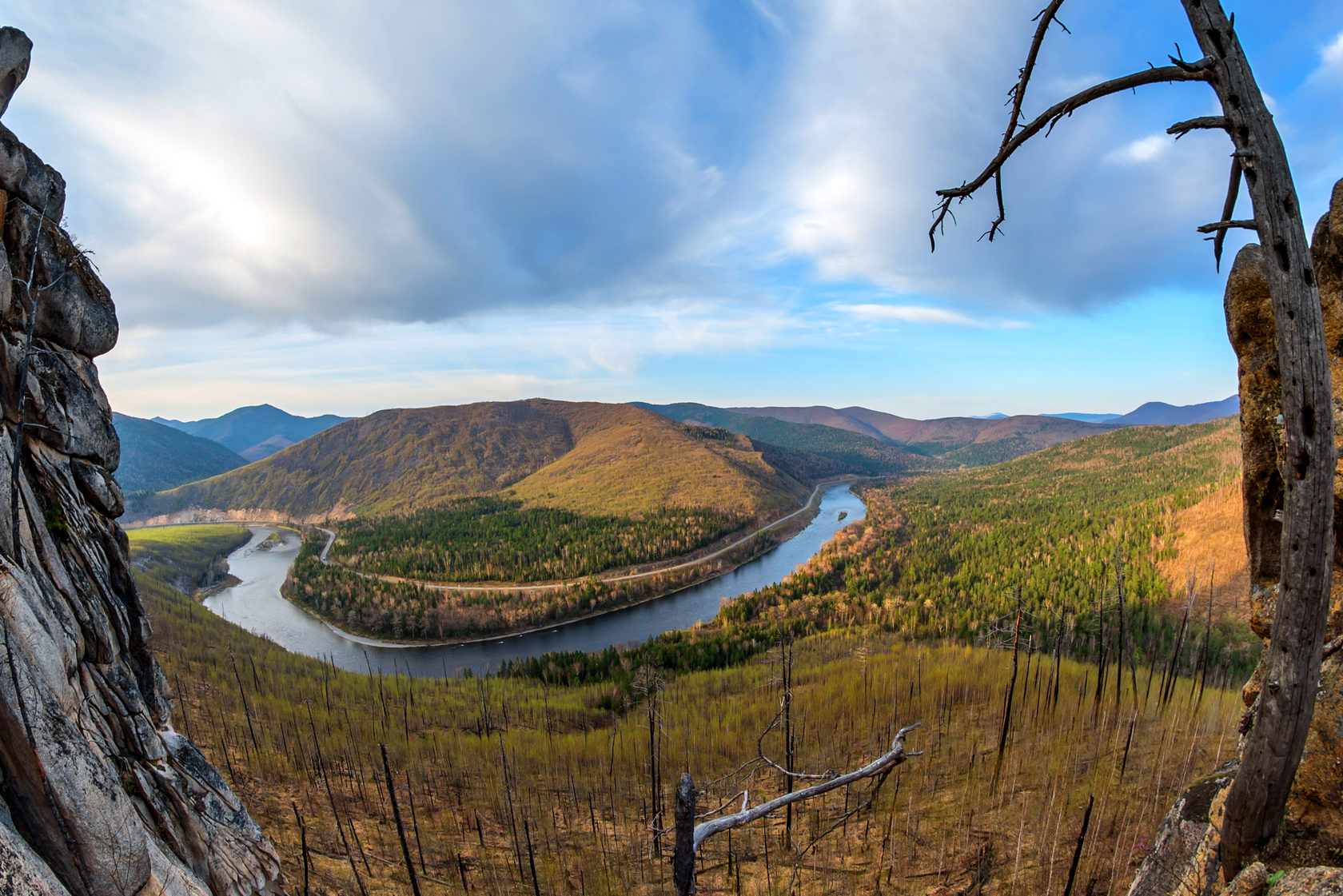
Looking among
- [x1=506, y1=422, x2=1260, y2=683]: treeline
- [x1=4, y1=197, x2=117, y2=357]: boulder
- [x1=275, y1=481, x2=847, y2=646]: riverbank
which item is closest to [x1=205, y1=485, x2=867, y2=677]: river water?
[x1=275, y1=481, x2=847, y2=646]: riverbank

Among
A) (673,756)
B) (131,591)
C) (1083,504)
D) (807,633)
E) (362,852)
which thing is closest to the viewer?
(131,591)

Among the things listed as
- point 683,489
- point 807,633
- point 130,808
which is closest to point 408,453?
point 683,489

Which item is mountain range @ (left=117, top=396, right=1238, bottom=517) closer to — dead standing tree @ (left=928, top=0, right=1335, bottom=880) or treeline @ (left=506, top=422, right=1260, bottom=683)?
treeline @ (left=506, top=422, right=1260, bottom=683)

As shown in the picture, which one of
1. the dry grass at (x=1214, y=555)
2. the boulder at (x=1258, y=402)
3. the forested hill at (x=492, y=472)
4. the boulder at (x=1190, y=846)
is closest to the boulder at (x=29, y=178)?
the boulder at (x=1258, y=402)

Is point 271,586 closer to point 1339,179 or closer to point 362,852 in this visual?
point 362,852

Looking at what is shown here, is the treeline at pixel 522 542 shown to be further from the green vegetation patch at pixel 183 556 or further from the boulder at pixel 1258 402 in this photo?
the boulder at pixel 1258 402

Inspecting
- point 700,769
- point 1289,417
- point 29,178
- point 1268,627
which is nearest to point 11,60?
point 29,178
